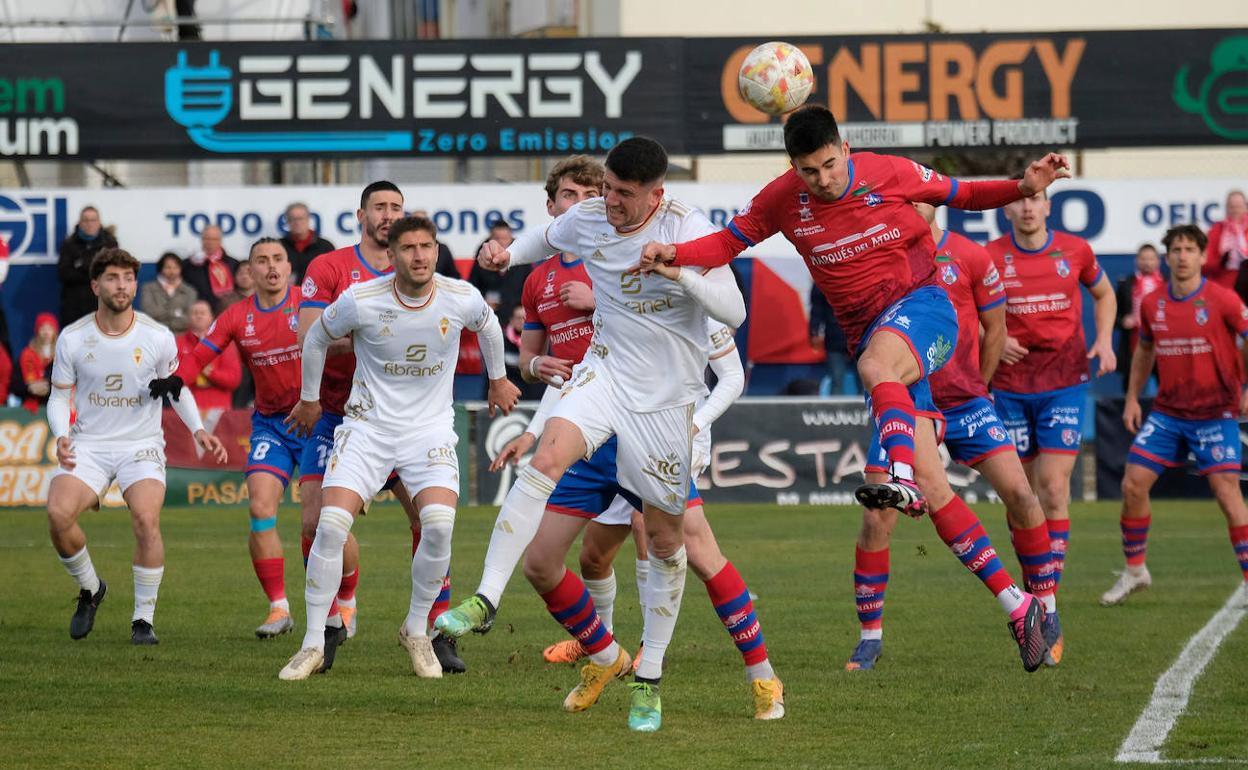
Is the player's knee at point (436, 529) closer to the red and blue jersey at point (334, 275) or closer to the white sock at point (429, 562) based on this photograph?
the white sock at point (429, 562)

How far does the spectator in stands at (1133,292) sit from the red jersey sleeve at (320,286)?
38.0ft

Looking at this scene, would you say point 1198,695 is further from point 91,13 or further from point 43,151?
point 91,13

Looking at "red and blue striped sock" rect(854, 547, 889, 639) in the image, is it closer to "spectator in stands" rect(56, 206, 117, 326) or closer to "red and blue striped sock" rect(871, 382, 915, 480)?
"red and blue striped sock" rect(871, 382, 915, 480)

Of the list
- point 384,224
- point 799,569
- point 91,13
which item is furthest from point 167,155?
point 384,224

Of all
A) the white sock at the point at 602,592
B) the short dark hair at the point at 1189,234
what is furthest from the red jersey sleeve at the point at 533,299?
the short dark hair at the point at 1189,234

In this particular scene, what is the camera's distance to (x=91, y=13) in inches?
922

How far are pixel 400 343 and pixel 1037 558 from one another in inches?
146

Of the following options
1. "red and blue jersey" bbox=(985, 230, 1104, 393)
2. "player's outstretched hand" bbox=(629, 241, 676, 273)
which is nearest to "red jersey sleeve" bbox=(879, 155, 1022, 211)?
"player's outstretched hand" bbox=(629, 241, 676, 273)

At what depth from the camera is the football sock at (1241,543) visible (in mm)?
12211

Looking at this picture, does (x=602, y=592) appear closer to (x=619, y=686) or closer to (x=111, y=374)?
(x=619, y=686)

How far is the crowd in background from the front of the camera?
19438 mm

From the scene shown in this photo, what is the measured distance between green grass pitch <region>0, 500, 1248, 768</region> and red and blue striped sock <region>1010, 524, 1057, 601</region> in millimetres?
407

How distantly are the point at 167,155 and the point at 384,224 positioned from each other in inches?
462

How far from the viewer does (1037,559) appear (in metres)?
10.0
